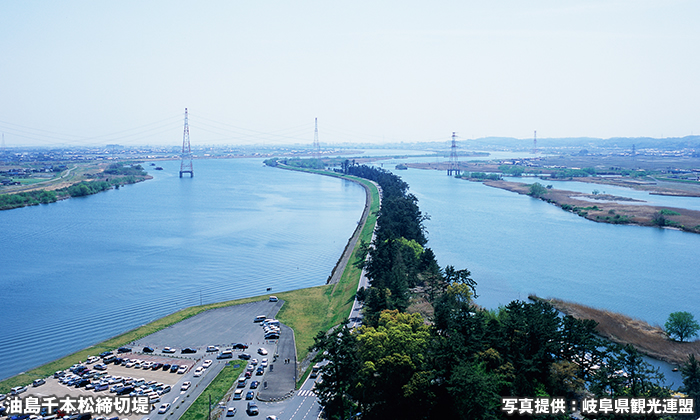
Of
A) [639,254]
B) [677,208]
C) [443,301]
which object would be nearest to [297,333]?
[443,301]

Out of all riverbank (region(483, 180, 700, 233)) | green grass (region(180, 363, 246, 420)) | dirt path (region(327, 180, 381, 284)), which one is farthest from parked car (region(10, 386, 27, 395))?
riverbank (region(483, 180, 700, 233))

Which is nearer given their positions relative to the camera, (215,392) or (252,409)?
(252,409)

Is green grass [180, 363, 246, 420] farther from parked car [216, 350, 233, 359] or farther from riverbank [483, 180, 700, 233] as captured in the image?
riverbank [483, 180, 700, 233]

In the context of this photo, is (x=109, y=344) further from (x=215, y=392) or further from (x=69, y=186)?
(x=69, y=186)

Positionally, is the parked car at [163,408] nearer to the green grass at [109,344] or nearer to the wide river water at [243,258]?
the green grass at [109,344]

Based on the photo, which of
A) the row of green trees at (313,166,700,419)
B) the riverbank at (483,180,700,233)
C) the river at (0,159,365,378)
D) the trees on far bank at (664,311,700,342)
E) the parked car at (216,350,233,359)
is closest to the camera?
the row of green trees at (313,166,700,419)

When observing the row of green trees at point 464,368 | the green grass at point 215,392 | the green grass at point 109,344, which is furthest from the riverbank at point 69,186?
the row of green trees at point 464,368

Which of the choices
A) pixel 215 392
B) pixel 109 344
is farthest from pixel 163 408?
pixel 109 344
